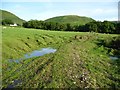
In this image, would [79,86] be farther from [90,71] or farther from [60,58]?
[60,58]

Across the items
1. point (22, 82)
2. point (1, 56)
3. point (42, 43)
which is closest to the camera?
point (22, 82)

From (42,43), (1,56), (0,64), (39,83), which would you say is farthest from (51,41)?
(39,83)

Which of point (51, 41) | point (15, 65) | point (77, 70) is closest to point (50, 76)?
point (77, 70)

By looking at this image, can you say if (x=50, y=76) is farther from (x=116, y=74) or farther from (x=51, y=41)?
(x=51, y=41)

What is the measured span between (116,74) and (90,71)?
2.89m

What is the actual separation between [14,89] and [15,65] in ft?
35.0

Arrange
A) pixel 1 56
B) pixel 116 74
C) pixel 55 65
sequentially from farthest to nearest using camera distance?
pixel 1 56 → pixel 55 65 → pixel 116 74

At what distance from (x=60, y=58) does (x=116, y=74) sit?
335 inches

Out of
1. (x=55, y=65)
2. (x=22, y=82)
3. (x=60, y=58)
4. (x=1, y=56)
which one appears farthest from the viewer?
(x=1, y=56)

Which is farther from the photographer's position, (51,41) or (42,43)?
(51,41)

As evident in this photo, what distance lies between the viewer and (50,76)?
21.7m

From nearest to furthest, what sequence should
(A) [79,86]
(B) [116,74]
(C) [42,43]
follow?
(A) [79,86]
(B) [116,74]
(C) [42,43]

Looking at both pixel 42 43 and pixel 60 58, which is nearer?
pixel 60 58

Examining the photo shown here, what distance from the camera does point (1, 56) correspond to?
35250 mm
